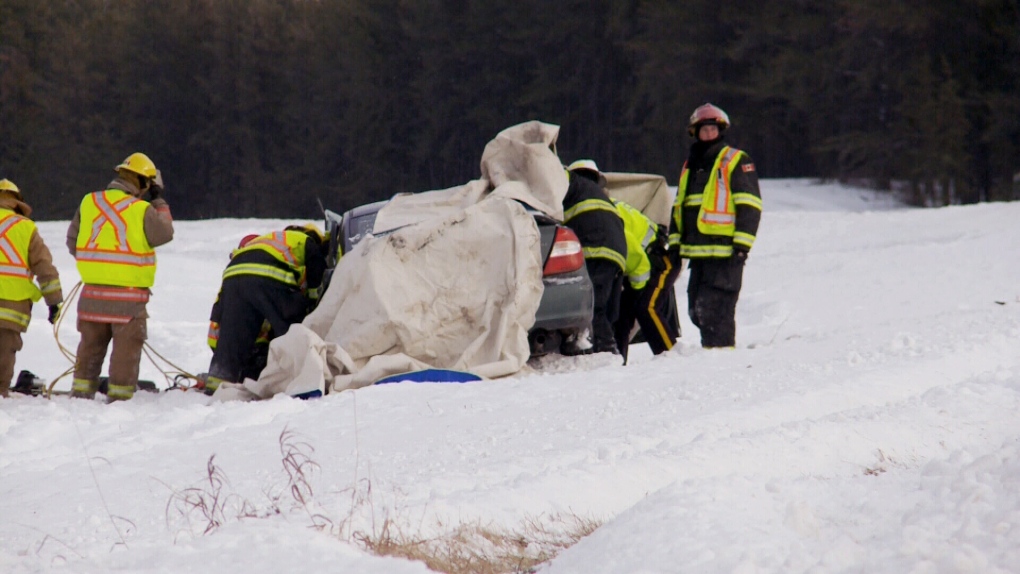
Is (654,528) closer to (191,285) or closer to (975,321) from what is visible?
(975,321)

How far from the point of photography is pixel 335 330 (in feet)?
22.8

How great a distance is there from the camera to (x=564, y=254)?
747 cm

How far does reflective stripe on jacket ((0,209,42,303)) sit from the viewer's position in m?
7.99

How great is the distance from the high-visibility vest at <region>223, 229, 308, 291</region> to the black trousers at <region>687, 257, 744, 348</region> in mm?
2770

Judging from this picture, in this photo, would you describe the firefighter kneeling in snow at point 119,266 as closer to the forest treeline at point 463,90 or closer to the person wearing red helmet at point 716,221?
the person wearing red helmet at point 716,221

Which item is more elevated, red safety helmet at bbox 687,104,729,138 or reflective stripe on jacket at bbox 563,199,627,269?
red safety helmet at bbox 687,104,729,138

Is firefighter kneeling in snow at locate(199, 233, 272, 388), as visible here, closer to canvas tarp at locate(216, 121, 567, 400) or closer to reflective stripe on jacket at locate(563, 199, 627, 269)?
canvas tarp at locate(216, 121, 567, 400)

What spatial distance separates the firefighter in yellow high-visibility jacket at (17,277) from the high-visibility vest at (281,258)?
146 centimetres

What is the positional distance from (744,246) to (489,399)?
2.81 metres

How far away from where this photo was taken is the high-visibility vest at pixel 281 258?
7457 millimetres

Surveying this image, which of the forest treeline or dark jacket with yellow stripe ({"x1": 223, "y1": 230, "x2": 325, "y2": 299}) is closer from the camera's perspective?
dark jacket with yellow stripe ({"x1": 223, "y1": 230, "x2": 325, "y2": 299})

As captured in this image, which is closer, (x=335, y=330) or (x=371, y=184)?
(x=335, y=330)

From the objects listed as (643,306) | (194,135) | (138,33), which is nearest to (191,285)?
(643,306)

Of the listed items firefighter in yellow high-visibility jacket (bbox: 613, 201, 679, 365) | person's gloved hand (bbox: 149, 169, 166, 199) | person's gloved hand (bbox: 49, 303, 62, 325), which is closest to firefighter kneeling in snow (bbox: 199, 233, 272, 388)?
person's gloved hand (bbox: 149, 169, 166, 199)
